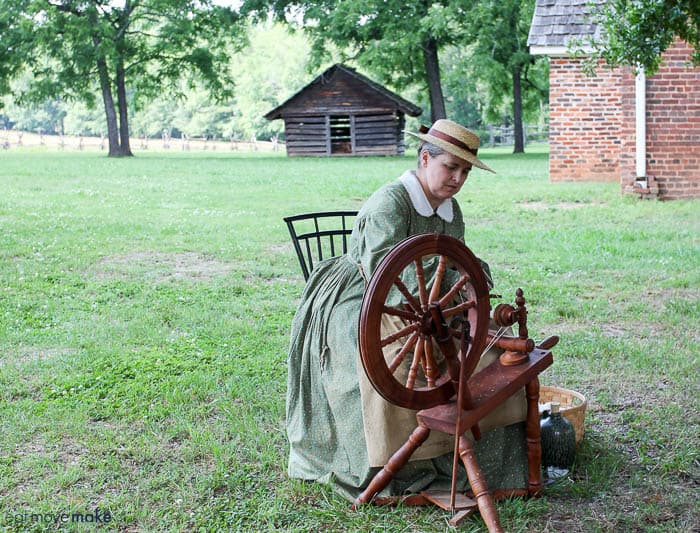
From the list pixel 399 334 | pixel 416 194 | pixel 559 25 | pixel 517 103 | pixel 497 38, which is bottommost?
pixel 399 334

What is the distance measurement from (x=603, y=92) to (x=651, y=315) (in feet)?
33.8

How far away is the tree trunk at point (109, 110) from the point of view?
29556 mm

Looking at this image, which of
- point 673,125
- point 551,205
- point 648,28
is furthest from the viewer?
point 551,205

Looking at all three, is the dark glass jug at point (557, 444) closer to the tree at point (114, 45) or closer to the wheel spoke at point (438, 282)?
the wheel spoke at point (438, 282)

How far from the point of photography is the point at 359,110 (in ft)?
98.0

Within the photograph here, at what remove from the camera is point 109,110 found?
3022 cm

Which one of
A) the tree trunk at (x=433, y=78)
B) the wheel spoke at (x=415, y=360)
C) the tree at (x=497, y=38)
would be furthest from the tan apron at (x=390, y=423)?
the tree trunk at (x=433, y=78)

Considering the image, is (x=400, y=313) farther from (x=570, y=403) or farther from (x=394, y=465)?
(x=570, y=403)

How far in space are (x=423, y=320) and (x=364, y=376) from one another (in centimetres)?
48

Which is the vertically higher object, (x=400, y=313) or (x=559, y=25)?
(x=559, y=25)

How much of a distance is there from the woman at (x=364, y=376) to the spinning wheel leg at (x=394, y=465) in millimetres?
44

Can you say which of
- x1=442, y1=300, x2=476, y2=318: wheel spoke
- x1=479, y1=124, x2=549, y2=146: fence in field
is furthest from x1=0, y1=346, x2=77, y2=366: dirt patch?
x1=479, y1=124, x2=549, y2=146: fence in field

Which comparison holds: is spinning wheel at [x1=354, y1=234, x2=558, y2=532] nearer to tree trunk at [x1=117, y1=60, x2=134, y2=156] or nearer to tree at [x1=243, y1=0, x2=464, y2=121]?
tree at [x1=243, y1=0, x2=464, y2=121]

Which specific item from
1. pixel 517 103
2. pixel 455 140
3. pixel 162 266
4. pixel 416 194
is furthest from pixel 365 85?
pixel 455 140
